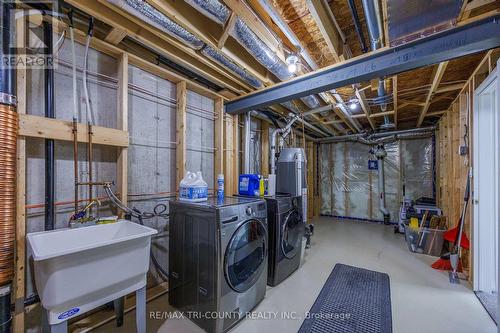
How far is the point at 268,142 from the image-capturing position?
13.5 ft

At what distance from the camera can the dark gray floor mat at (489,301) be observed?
1.87 meters

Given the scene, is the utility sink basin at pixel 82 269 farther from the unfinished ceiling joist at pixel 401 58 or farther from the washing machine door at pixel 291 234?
the unfinished ceiling joist at pixel 401 58

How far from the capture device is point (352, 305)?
2.01 meters

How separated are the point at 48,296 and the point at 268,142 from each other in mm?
3543

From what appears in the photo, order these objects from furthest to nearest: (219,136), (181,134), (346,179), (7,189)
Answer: (346,179), (219,136), (181,134), (7,189)

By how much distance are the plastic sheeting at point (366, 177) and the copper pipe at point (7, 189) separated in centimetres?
629

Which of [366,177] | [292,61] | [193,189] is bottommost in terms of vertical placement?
[366,177]

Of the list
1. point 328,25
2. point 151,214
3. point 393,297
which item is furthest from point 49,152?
point 393,297

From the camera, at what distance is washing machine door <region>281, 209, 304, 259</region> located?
2438mm

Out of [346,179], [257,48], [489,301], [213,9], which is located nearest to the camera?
[213,9]

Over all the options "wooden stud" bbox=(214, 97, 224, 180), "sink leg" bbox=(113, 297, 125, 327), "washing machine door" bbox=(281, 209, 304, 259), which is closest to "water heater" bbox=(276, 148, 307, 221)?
"washing machine door" bbox=(281, 209, 304, 259)

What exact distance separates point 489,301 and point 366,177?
3925 millimetres

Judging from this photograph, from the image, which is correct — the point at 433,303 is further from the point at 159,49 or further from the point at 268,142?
the point at 159,49

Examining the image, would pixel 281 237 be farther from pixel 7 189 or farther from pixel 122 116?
pixel 7 189
